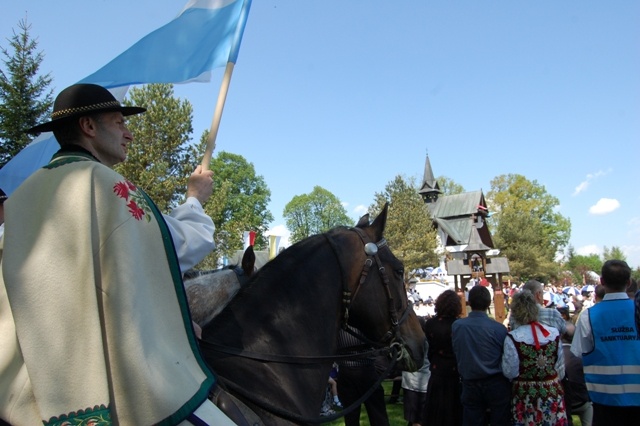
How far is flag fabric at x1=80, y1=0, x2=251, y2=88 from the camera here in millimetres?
3840

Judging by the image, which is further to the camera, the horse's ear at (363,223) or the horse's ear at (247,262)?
the horse's ear at (247,262)

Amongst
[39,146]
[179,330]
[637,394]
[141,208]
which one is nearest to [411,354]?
[179,330]

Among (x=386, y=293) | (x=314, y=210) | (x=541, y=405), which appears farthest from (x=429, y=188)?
(x=386, y=293)

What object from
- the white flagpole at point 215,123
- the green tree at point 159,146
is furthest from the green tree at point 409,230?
the white flagpole at point 215,123

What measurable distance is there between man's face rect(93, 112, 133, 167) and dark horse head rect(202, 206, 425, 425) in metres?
0.99

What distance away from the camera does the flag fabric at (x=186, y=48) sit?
3840 millimetres

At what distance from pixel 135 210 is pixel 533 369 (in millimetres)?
5209

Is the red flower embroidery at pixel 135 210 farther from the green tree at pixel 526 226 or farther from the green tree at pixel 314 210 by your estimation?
the green tree at pixel 314 210

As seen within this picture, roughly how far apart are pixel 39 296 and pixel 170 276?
0.42 metres

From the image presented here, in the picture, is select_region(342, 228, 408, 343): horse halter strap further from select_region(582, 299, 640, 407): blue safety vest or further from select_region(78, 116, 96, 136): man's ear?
select_region(582, 299, 640, 407): blue safety vest

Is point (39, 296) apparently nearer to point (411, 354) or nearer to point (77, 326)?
point (77, 326)

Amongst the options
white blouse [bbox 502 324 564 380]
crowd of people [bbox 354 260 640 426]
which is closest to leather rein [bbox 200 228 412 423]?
crowd of people [bbox 354 260 640 426]

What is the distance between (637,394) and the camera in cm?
485

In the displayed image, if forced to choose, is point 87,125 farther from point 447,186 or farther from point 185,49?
point 447,186
